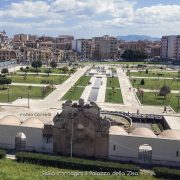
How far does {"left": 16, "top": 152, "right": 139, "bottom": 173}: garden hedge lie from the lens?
25.6 m

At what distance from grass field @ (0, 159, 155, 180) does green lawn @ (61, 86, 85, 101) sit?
28792 mm

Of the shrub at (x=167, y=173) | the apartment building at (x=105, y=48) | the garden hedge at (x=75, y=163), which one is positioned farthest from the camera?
the apartment building at (x=105, y=48)

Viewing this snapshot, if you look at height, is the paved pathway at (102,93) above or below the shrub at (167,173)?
above

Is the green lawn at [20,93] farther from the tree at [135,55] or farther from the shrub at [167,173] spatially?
the tree at [135,55]

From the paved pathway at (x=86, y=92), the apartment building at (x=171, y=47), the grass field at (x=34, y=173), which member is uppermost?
the apartment building at (x=171, y=47)

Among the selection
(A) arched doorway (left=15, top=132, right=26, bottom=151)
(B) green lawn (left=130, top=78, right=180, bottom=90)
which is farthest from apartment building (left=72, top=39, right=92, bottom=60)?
(A) arched doorway (left=15, top=132, right=26, bottom=151)

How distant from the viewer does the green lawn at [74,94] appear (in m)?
55.2

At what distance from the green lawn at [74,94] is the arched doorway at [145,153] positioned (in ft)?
88.1

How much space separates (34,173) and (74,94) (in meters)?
34.7

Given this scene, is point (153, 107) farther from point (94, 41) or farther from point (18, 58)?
point (94, 41)

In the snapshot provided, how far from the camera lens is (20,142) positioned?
99.1 feet

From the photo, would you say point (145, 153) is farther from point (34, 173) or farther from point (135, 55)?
point (135, 55)

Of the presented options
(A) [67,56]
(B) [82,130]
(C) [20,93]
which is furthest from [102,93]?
(A) [67,56]

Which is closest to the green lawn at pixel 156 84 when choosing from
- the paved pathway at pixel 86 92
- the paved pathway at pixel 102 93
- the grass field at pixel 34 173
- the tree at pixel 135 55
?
the paved pathway at pixel 102 93
